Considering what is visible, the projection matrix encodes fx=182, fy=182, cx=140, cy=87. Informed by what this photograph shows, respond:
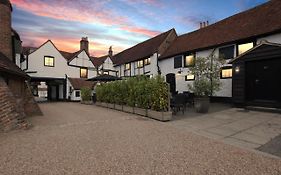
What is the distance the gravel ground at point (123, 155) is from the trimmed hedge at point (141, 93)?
3.30 metres

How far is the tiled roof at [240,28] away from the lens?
13.6 metres

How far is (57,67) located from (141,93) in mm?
21286

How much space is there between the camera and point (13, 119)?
7.31 m

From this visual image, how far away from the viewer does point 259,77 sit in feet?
39.9

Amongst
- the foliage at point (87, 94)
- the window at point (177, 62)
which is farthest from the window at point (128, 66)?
the window at point (177, 62)

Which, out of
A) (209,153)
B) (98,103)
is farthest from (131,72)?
(209,153)

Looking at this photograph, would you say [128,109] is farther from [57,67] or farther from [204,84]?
[57,67]

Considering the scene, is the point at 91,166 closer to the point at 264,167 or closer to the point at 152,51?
the point at 264,167

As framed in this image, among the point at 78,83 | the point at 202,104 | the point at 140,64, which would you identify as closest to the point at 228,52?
the point at 202,104

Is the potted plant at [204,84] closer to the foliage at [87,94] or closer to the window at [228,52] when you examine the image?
the window at [228,52]

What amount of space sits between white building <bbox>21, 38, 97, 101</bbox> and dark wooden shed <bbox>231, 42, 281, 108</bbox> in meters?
23.2

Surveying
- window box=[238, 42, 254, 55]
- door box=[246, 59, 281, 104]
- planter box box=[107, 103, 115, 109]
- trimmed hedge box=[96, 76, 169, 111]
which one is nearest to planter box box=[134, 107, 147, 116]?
trimmed hedge box=[96, 76, 169, 111]

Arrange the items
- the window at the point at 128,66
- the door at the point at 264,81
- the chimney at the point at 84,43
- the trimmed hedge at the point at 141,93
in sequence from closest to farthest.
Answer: the trimmed hedge at the point at 141,93 → the door at the point at 264,81 → the window at the point at 128,66 → the chimney at the point at 84,43

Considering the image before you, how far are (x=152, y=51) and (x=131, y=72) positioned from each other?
5962 mm
